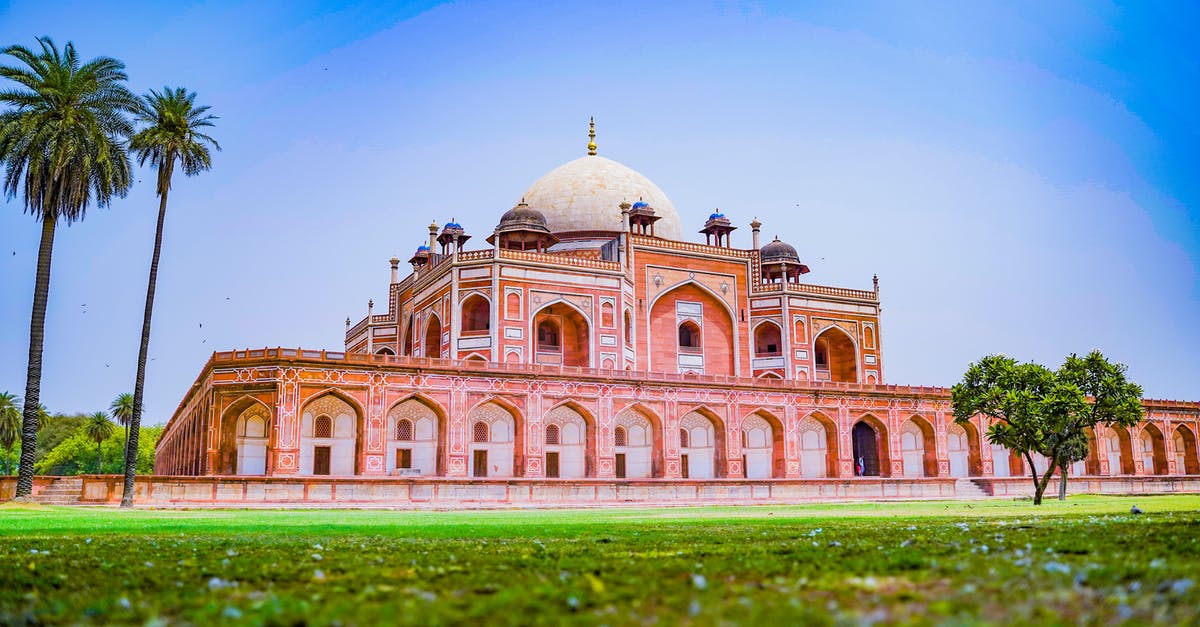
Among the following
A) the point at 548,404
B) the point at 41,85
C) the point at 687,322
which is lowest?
the point at 548,404

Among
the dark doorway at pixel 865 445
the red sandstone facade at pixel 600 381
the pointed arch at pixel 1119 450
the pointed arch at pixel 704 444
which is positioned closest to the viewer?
the red sandstone facade at pixel 600 381

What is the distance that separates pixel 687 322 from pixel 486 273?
1144 cm

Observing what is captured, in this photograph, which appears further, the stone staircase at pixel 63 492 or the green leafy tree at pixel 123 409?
the green leafy tree at pixel 123 409

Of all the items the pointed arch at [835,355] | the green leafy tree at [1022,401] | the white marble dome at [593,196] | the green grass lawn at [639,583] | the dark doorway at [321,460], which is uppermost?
the white marble dome at [593,196]

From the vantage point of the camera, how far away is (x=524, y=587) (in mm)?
4758

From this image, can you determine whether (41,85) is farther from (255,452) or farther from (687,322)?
(687,322)

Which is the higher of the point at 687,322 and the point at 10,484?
the point at 687,322

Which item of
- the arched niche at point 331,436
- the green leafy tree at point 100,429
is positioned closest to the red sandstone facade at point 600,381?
the arched niche at point 331,436

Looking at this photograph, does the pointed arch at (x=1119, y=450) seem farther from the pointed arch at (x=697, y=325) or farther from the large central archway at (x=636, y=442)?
the large central archway at (x=636, y=442)

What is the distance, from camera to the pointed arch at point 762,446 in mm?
42156

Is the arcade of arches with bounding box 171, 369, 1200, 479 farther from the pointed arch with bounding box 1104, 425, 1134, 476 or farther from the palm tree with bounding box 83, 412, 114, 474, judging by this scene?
the palm tree with bounding box 83, 412, 114, 474

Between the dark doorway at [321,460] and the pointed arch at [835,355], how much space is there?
1091 inches

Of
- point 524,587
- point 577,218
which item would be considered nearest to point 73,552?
point 524,587

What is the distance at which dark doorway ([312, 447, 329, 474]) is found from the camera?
35.6m
